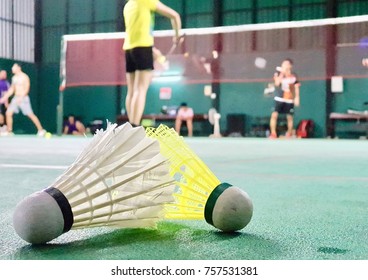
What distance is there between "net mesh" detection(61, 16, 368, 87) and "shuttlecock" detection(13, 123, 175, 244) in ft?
35.2

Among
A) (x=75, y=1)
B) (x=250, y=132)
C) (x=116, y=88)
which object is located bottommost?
(x=250, y=132)

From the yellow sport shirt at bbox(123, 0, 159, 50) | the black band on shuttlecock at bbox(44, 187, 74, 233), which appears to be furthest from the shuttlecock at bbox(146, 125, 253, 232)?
the yellow sport shirt at bbox(123, 0, 159, 50)

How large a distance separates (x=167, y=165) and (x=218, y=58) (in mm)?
12506

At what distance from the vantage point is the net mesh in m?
12.3

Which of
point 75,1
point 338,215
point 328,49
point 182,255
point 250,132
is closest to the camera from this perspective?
point 182,255

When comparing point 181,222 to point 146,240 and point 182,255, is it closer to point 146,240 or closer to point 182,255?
point 146,240

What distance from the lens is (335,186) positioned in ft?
8.24

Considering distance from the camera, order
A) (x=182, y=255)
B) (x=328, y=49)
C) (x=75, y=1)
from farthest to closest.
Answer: (x=75, y=1)
(x=328, y=49)
(x=182, y=255)

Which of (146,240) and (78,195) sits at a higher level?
(78,195)

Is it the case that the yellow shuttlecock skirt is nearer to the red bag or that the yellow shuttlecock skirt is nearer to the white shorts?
the white shorts

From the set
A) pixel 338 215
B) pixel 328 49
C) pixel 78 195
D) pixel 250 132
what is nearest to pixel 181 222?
pixel 78 195

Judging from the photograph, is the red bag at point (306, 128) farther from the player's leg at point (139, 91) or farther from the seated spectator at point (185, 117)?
the player's leg at point (139, 91)

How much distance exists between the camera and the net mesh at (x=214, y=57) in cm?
1234

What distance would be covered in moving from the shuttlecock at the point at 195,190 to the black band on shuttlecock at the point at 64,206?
30 cm
